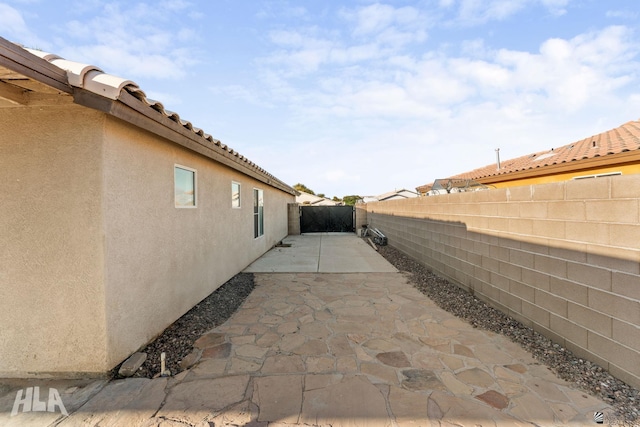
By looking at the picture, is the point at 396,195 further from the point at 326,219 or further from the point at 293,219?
the point at 293,219

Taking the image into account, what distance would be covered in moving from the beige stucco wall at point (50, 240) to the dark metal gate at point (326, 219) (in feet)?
47.5

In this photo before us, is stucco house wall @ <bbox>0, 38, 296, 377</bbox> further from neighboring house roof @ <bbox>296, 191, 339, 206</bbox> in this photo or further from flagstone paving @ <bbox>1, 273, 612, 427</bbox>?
neighboring house roof @ <bbox>296, 191, 339, 206</bbox>

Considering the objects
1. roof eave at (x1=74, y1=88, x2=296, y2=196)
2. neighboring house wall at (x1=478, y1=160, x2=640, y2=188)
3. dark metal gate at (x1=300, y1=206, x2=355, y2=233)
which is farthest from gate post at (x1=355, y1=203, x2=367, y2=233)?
roof eave at (x1=74, y1=88, x2=296, y2=196)

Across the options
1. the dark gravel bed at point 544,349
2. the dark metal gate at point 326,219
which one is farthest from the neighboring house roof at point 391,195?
the dark gravel bed at point 544,349

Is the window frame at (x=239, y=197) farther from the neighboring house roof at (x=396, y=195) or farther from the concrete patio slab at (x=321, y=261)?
the neighboring house roof at (x=396, y=195)

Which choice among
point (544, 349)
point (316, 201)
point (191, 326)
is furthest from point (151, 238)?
point (316, 201)

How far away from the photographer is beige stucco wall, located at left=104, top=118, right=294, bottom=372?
270 centimetres

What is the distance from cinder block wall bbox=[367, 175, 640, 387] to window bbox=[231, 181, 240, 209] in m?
4.90

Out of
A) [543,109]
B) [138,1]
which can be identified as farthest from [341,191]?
[138,1]

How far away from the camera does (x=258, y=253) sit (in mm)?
8578

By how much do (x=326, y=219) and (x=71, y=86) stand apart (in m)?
15.4

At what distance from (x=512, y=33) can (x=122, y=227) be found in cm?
897

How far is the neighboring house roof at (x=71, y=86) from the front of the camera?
1771mm

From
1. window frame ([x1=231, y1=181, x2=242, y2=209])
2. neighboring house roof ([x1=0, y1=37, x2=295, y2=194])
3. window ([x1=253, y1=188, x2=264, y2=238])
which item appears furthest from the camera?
window ([x1=253, y1=188, x2=264, y2=238])
